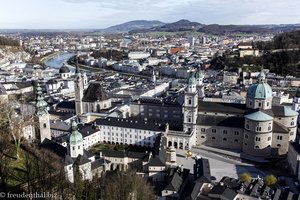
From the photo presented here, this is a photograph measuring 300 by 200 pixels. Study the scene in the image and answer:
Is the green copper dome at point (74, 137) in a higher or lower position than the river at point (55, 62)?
higher

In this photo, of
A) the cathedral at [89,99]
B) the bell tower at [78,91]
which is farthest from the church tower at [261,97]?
the bell tower at [78,91]

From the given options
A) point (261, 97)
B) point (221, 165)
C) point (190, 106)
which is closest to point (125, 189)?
point (221, 165)

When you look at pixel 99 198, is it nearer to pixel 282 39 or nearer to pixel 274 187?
pixel 274 187

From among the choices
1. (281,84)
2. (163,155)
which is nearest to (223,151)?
(163,155)

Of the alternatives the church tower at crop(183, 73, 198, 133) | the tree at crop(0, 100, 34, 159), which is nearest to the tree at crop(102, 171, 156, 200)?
the tree at crop(0, 100, 34, 159)

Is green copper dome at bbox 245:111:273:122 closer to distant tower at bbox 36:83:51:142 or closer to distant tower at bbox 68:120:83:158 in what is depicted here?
distant tower at bbox 68:120:83:158

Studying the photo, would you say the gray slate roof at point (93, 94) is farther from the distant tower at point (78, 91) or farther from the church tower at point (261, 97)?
the church tower at point (261, 97)
